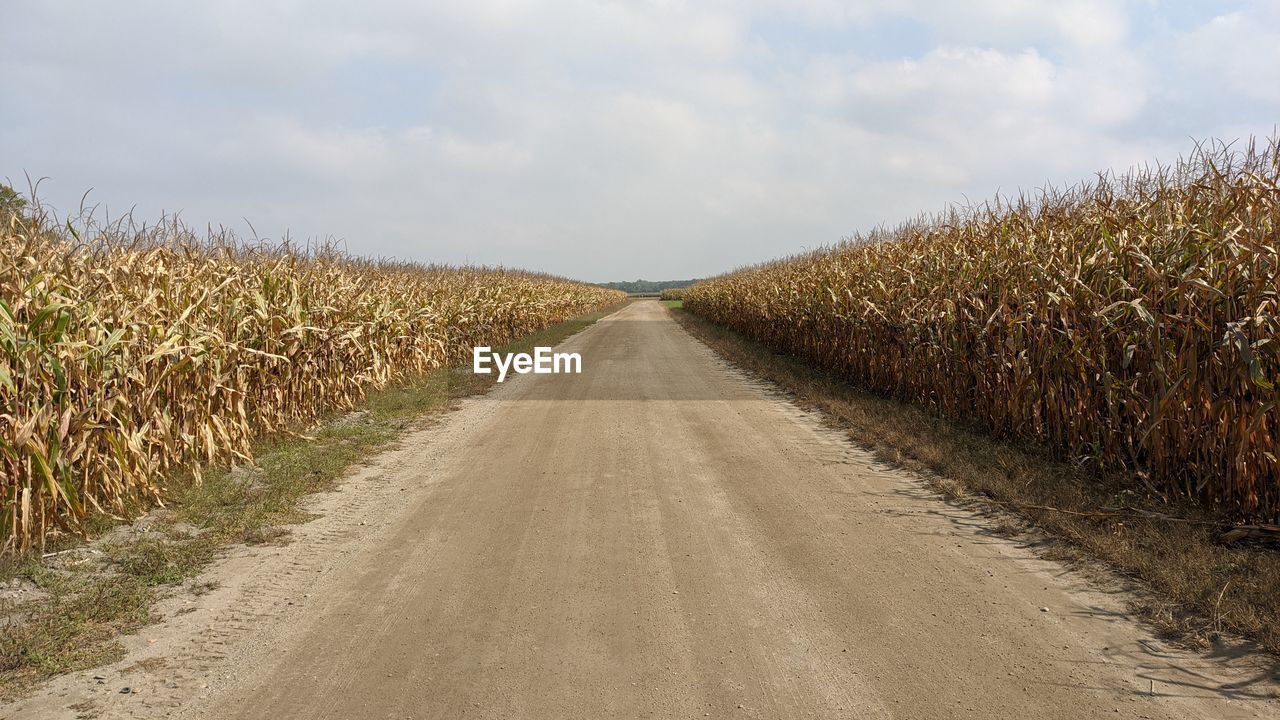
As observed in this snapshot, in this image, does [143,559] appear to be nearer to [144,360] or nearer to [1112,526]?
[144,360]

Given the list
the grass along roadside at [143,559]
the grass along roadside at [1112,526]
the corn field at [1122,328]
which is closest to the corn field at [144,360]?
the grass along roadside at [143,559]

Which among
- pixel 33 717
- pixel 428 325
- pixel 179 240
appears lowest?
pixel 33 717

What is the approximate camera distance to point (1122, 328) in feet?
19.9

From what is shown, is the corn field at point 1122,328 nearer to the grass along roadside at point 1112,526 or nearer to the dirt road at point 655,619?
the grass along roadside at point 1112,526

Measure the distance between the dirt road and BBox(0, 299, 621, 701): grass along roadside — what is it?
22cm

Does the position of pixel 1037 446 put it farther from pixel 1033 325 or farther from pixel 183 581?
pixel 183 581

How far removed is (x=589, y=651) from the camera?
3.47 m

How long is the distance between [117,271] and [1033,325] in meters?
8.58

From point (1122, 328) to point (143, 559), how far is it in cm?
756

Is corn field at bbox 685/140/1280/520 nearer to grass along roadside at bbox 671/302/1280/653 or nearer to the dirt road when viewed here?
grass along roadside at bbox 671/302/1280/653

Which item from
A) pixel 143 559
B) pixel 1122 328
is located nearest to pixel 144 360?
pixel 143 559

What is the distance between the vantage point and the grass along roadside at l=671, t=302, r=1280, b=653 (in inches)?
147

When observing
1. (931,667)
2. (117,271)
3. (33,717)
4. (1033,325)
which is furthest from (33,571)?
(1033,325)

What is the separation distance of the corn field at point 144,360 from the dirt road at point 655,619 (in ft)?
4.34
